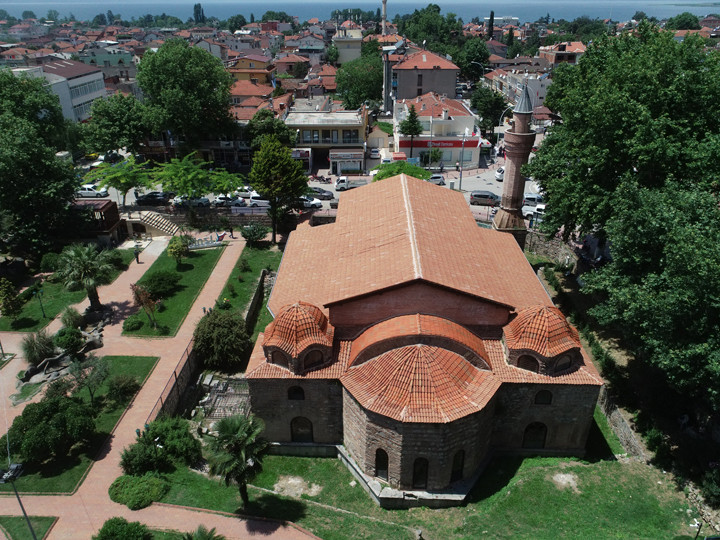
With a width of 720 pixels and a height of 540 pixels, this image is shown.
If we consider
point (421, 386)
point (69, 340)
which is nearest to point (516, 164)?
point (421, 386)

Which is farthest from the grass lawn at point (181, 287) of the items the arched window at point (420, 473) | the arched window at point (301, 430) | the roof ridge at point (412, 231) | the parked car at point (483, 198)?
the parked car at point (483, 198)

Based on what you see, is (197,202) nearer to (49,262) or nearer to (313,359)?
(49,262)

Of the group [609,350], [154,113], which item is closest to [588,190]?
[609,350]

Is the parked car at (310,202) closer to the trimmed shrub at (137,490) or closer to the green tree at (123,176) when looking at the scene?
the green tree at (123,176)

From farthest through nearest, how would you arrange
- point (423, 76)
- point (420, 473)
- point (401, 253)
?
point (423, 76) < point (401, 253) < point (420, 473)

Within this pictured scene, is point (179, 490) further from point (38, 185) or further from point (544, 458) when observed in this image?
point (38, 185)

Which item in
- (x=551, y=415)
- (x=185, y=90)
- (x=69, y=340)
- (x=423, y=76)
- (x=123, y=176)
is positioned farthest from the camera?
(x=423, y=76)

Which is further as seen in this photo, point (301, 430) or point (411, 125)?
point (411, 125)
